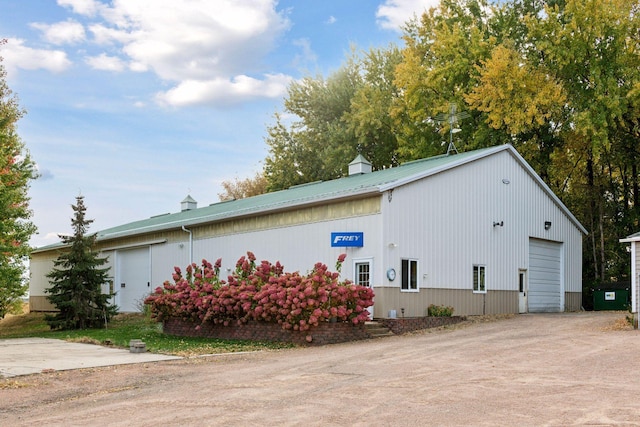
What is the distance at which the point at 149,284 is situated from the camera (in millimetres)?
30875

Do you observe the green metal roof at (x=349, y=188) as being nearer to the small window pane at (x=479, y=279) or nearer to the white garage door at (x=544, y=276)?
the white garage door at (x=544, y=276)

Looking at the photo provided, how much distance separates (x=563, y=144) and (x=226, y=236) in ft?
56.5

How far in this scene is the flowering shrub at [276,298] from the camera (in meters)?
17.2

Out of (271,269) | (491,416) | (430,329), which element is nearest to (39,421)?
(491,416)

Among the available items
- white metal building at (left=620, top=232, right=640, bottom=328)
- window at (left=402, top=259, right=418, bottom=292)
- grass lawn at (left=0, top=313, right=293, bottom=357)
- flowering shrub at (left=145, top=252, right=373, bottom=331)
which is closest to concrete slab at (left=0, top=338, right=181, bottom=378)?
grass lawn at (left=0, top=313, right=293, bottom=357)

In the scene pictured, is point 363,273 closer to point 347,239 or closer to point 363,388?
point 347,239

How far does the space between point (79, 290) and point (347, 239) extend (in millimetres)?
11652

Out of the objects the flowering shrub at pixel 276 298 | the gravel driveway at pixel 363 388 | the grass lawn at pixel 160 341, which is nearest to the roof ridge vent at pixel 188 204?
the grass lawn at pixel 160 341

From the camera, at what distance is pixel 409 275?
67.0 feet

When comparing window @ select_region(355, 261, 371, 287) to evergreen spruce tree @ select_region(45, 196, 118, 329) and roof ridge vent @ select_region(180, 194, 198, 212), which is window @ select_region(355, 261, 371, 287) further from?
roof ridge vent @ select_region(180, 194, 198, 212)

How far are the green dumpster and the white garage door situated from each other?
1435mm

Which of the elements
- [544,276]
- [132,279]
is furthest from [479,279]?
[132,279]

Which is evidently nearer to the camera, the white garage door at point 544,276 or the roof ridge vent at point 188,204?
the white garage door at point 544,276

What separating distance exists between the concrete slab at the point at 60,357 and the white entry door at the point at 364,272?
6.92m
